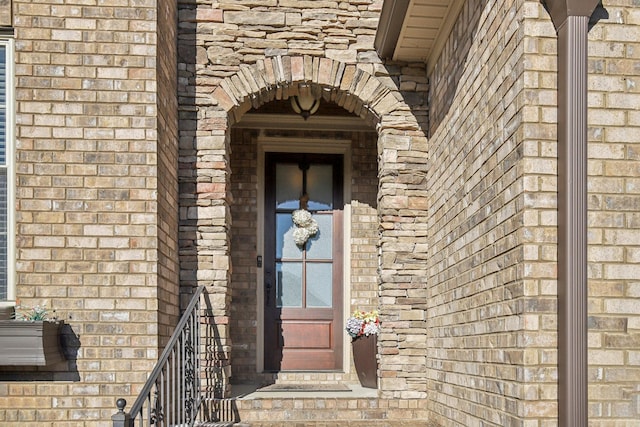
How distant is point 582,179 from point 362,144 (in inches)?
151

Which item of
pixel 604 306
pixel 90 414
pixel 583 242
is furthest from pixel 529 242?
pixel 90 414

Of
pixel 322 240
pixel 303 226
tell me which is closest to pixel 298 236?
pixel 303 226

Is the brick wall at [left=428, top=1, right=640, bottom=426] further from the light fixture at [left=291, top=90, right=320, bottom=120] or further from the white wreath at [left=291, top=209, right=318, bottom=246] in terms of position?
the white wreath at [left=291, top=209, right=318, bottom=246]

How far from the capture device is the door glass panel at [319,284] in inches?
262

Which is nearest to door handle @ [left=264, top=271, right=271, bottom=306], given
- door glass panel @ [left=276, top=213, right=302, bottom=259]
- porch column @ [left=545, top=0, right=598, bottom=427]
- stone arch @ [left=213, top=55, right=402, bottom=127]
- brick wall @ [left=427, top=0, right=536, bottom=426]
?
door glass panel @ [left=276, top=213, right=302, bottom=259]

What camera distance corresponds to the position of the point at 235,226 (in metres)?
6.52

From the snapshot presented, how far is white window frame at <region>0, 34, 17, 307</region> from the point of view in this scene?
4086mm

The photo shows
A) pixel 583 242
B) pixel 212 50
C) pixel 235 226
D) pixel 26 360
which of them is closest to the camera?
pixel 583 242

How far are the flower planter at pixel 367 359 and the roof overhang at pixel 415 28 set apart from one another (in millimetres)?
2111

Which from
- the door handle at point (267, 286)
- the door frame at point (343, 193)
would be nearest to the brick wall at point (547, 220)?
the door frame at point (343, 193)

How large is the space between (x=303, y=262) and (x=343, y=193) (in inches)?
28.9

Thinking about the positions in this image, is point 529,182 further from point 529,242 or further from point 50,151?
point 50,151

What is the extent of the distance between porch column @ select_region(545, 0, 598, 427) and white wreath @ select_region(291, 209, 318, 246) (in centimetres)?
380

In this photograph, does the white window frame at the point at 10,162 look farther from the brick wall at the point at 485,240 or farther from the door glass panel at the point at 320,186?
the door glass panel at the point at 320,186
